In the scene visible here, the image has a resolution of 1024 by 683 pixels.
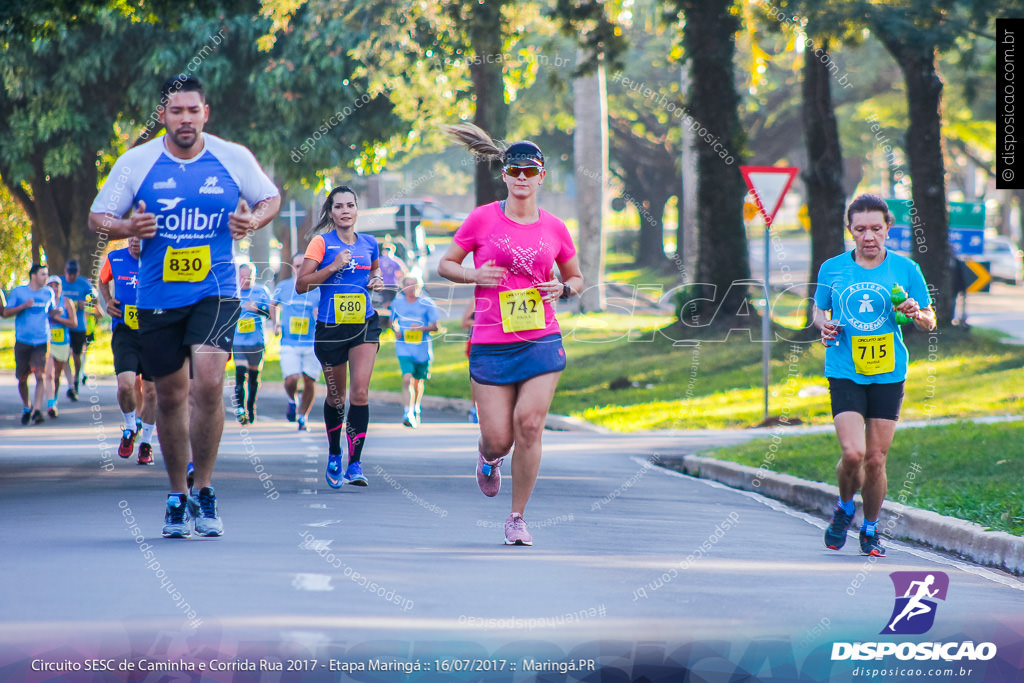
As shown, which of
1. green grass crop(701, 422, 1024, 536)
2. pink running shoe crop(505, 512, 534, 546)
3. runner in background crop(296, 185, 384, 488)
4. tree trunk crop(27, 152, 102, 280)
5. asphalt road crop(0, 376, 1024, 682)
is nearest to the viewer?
asphalt road crop(0, 376, 1024, 682)

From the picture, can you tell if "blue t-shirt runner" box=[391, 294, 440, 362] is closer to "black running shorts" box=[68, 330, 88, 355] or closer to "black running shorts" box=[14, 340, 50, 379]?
"black running shorts" box=[14, 340, 50, 379]

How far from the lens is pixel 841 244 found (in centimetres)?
2280

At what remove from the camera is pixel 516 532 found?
7820 millimetres

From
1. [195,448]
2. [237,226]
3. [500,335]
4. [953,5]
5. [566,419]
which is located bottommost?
[566,419]

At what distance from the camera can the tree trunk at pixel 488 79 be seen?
21.5m

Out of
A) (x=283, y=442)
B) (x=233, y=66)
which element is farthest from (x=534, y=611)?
(x=233, y=66)

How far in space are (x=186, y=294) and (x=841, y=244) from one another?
669 inches

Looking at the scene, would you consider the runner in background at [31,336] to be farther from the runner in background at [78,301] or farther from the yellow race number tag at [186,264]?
the yellow race number tag at [186,264]

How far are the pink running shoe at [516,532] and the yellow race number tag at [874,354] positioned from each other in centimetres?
204

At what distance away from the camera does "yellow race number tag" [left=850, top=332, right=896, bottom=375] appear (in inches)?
316

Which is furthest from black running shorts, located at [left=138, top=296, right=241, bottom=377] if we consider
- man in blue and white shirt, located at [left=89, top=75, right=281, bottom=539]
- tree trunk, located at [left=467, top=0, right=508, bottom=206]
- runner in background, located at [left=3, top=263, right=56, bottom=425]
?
tree trunk, located at [left=467, top=0, right=508, bottom=206]

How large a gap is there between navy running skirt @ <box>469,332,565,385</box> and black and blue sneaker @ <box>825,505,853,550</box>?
6.60ft

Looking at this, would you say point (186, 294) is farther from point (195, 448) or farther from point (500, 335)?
point (500, 335)

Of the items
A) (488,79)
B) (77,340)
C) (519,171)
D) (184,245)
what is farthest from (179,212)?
(488,79)
